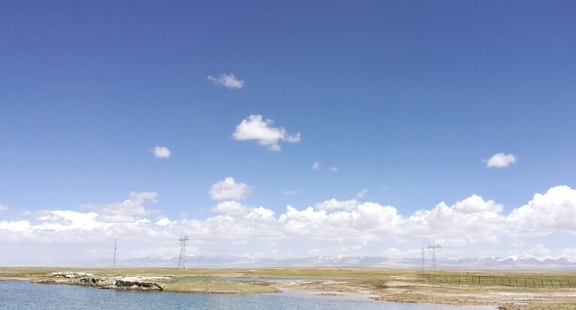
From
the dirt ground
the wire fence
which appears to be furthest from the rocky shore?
the wire fence

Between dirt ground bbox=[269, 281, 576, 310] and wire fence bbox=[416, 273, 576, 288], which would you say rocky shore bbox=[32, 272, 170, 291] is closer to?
dirt ground bbox=[269, 281, 576, 310]

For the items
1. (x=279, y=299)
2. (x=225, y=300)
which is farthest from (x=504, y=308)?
(x=225, y=300)

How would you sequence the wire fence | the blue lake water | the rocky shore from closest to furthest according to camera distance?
the blue lake water
the rocky shore
the wire fence

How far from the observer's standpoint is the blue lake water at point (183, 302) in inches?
2931

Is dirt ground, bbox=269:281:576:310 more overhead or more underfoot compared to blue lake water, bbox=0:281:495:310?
more overhead

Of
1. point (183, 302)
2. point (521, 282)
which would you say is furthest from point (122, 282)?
point (521, 282)

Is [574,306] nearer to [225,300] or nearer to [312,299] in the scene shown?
[312,299]

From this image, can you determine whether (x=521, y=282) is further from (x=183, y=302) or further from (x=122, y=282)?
(x=122, y=282)

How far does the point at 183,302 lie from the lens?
8025cm

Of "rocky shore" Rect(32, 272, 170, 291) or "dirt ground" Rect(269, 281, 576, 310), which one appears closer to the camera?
"dirt ground" Rect(269, 281, 576, 310)

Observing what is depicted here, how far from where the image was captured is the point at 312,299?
86.2 metres

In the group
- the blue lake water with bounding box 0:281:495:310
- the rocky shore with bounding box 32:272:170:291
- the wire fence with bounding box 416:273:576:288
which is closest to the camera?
the blue lake water with bounding box 0:281:495:310

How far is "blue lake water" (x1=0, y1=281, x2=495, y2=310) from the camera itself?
7444 cm

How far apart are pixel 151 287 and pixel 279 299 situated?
35.8 metres
